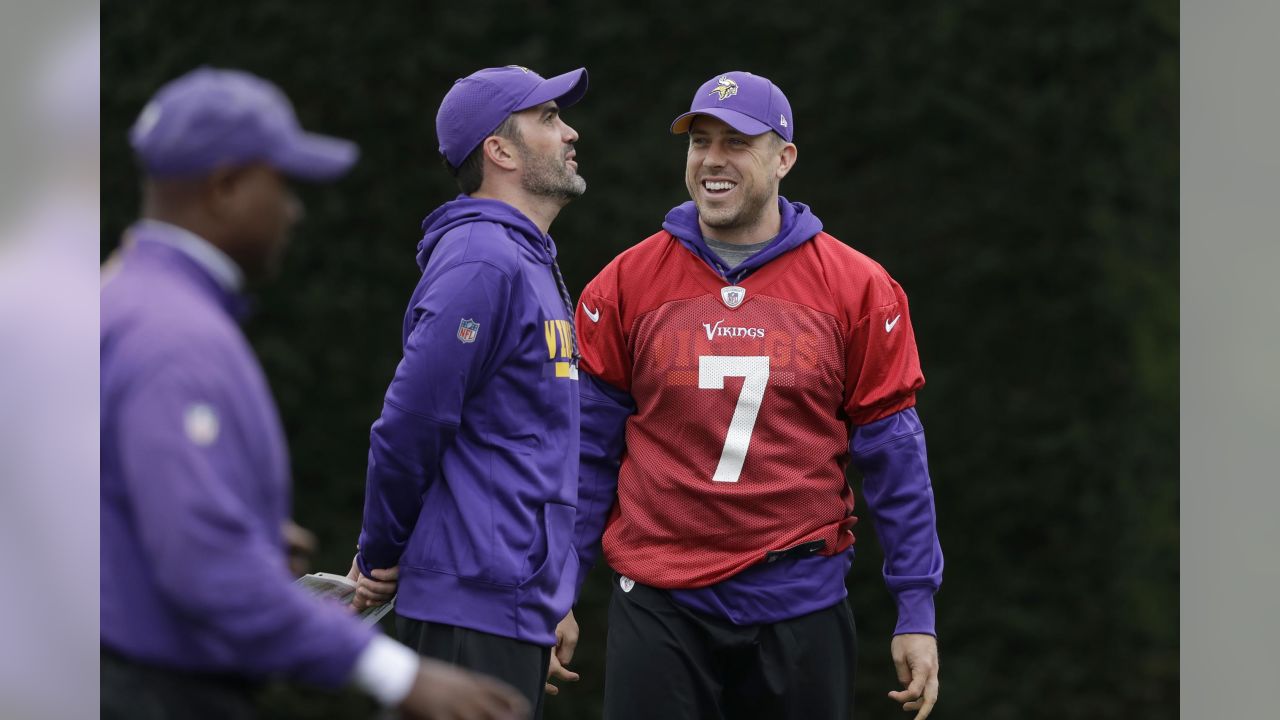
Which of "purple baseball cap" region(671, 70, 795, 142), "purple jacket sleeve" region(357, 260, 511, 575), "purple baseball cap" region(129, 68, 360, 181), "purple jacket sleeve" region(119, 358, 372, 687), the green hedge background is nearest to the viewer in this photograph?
"purple jacket sleeve" region(119, 358, 372, 687)

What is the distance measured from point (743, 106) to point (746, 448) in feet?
2.72

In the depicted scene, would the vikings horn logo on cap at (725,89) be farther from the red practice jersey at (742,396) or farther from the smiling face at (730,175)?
the red practice jersey at (742,396)

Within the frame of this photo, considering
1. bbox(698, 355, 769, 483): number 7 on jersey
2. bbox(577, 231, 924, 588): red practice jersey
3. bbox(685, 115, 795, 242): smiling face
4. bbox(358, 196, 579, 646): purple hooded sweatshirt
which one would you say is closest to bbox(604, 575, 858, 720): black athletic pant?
bbox(577, 231, 924, 588): red practice jersey

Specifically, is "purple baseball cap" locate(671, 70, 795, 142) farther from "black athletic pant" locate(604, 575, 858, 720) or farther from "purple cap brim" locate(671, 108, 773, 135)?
"black athletic pant" locate(604, 575, 858, 720)

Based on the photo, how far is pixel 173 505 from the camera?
1.74 meters

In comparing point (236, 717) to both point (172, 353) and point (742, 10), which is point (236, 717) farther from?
point (742, 10)

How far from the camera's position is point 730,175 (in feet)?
11.5

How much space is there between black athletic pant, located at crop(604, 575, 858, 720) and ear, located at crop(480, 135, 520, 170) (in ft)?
3.43

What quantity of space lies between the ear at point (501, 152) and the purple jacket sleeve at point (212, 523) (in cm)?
142

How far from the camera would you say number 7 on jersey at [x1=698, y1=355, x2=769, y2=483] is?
3.38 m

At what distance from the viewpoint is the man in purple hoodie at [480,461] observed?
2842mm

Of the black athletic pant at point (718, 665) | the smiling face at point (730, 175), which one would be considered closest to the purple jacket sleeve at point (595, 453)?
the black athletic pant at point (718, 665)

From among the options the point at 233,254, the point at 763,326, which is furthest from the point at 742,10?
the point at 233,254
